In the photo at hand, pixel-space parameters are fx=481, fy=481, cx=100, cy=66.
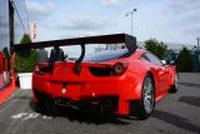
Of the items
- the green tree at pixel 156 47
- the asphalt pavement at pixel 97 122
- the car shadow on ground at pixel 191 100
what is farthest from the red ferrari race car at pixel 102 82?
the green tree at pixel 156 47

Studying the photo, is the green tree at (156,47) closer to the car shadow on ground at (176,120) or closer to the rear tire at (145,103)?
the car shadow on ground at (176,120)

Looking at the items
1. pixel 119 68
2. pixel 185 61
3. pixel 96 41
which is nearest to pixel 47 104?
pixel 96 41

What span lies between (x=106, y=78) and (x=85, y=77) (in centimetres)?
36

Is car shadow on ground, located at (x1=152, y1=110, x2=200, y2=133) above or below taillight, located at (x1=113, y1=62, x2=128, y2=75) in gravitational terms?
below

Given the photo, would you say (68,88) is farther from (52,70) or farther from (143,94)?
(143,94)

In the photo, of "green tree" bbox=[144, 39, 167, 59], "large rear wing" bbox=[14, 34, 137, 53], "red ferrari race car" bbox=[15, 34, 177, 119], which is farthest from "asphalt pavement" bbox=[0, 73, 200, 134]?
"green tree" bbox=[144, 39, 167, 59]

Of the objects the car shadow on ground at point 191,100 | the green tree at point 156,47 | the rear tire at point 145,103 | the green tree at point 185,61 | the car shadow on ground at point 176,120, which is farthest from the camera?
the green tree at point 156,47

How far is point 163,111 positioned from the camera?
344 inches

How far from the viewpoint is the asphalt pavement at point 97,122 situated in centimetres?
693

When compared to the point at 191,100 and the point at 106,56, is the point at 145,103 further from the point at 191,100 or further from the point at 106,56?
the point at 191,100

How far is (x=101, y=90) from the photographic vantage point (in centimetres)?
723

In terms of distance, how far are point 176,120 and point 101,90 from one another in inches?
55.5

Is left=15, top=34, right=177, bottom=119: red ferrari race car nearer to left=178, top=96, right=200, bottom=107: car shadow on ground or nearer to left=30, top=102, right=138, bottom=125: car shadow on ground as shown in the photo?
left=30, top=102, right=138, bottom=125: car shadow on ground

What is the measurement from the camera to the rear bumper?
720cm
